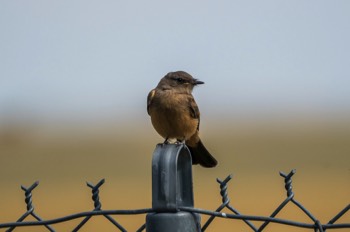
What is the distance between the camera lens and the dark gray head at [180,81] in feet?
21.2

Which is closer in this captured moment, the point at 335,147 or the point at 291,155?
the point at 291,155

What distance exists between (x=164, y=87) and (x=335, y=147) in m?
13.2

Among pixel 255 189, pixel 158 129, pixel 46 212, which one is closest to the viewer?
pixel 158 129

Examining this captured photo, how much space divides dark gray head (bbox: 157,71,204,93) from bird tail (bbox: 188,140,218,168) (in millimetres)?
619

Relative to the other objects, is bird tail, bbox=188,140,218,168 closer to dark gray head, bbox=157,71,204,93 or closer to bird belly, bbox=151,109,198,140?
bird belly, bbox=151,109,198,140

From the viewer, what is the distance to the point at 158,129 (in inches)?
231

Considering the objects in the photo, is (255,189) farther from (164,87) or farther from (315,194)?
(164,87)

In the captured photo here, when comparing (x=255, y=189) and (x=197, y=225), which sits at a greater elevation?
(x=255, y=189)

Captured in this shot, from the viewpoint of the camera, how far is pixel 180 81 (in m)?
6.58

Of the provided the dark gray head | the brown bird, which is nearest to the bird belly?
the brown bird

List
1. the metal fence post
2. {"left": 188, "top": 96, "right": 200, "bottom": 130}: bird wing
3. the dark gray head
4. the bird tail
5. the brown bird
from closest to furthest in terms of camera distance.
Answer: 1. the metal fence post
2. the bird tail
3. the brown bird
4. {"left": 188, "top": 96, "right": 200, "bottom": 130}: bird wing
5. the dark gray head

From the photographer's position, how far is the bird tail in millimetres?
5590

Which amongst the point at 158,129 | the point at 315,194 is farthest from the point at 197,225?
the point at 315,194

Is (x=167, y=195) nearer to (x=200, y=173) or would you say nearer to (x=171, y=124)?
(x=171, y=124)
